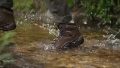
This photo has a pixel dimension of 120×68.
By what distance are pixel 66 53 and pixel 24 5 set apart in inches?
142

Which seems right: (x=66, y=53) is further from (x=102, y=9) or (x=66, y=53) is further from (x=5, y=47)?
(x=102, y=9)

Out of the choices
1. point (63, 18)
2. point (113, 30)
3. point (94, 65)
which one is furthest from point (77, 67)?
point (113, 30)

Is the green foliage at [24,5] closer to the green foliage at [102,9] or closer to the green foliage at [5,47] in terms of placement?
the green foliage at [102,9]

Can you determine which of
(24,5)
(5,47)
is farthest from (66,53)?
(24,5)

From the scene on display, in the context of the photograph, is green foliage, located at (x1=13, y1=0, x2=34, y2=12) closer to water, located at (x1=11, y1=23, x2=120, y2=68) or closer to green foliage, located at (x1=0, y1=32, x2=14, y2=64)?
water, located at (x1=11, y1=23, x2=120, y2=68)

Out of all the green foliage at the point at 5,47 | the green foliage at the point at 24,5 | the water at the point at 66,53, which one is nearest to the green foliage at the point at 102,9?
the water at the point at 66,53

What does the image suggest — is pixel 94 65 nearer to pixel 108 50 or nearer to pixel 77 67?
pixel 77 67

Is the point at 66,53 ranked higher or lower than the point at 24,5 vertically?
higher

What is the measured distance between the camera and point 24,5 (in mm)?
7016

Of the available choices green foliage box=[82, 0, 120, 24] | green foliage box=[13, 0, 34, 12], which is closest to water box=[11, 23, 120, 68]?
green foliage box=[82, 0, 120, 24]

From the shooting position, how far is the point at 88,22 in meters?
5.48

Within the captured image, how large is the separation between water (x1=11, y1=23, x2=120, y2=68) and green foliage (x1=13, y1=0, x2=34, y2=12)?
7.31ft

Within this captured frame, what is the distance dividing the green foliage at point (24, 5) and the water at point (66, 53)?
87.8 inches

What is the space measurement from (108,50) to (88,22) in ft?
5.75
